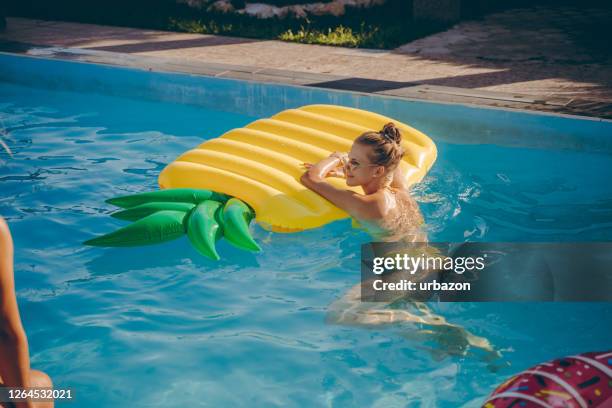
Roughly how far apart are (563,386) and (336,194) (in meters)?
2.20

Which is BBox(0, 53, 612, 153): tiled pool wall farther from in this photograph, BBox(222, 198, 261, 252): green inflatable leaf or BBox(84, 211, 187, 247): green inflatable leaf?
BBox(84, 211, 187, 247): green inflatable leaf

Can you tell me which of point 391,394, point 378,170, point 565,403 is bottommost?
point 391,394

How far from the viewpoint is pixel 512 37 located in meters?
9.29

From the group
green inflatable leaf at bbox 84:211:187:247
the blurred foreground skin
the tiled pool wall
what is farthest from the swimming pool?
the blurred foreground skin

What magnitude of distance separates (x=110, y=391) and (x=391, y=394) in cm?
126

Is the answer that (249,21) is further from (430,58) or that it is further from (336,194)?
(336,194)

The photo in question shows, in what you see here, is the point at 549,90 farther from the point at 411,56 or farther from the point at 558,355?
the point at 558,355

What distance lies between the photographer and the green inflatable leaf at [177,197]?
499cm

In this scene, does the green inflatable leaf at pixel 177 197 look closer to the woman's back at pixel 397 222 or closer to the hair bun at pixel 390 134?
the woman's back at pixel 397 222

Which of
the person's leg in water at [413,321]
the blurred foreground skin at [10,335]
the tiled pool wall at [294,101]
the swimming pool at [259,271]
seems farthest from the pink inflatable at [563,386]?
the tiled pool wall at [294,101]

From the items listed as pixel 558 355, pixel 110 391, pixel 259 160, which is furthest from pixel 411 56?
pixel 110 391

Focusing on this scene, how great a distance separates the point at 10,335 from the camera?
7.41ft

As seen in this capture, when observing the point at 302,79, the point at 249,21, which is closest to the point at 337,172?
the point at 302,79

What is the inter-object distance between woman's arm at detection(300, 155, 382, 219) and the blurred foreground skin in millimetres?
2417
